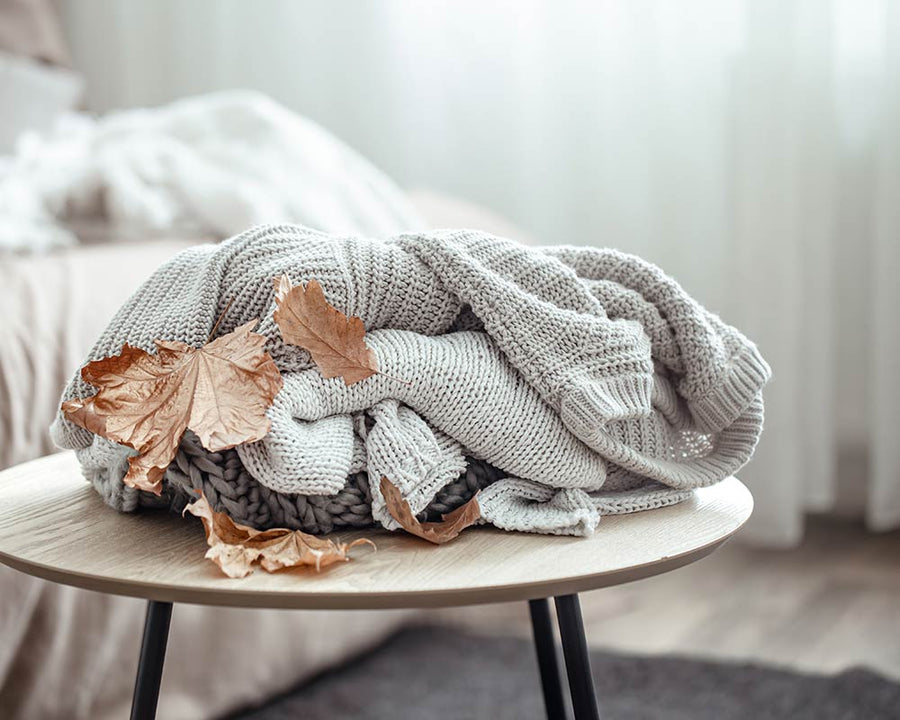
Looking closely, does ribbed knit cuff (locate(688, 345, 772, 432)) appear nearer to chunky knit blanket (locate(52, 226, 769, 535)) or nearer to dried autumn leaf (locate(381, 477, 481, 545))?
chunky knit blanket (locate(52, 226, 769, 535))

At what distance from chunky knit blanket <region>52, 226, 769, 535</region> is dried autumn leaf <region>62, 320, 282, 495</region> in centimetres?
2

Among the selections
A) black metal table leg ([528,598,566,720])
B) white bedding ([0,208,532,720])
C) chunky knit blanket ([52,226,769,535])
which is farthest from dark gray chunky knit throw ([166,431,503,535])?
white bedding ([0,208,532,720])

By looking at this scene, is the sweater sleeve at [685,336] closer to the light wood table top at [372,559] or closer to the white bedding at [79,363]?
the light wood table top at [372,559]

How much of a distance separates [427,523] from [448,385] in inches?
3.2

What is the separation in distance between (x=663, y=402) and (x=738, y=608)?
980 mm

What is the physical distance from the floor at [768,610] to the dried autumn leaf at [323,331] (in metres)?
0.96

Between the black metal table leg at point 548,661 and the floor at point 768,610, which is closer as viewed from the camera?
the black metal table leg at point 548,661

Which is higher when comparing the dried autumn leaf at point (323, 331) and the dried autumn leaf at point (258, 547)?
the dried autumn leaf at point (323, 331)

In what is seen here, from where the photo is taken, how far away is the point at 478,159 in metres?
1.95

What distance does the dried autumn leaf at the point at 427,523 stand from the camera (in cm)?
58

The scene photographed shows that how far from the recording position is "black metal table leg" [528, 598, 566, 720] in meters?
0.89

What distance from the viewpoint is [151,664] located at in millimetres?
711

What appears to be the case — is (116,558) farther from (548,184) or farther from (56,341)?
(548,184)

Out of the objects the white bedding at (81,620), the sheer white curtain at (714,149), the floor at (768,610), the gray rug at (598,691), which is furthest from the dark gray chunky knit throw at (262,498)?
the sheer white curtain at (714,149)
